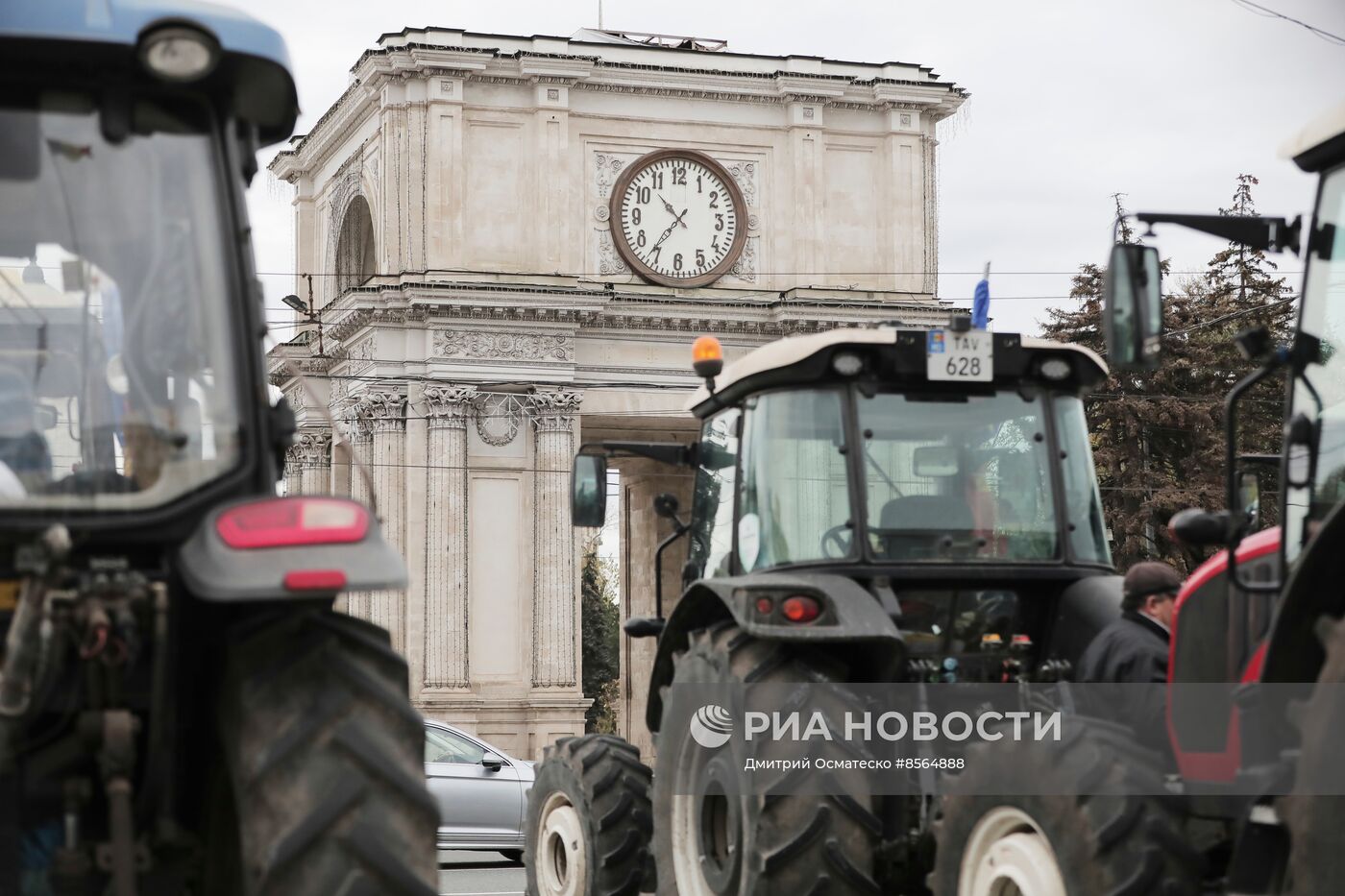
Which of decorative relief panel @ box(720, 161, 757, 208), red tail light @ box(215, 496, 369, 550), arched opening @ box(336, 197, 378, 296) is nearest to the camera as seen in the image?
red tail light @ box(215, 496, 369, 550)

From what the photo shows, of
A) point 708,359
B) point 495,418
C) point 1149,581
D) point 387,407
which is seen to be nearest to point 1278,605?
point 1149,581

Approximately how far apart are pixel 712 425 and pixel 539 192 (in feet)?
112

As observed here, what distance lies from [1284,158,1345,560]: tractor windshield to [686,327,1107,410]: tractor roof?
2672 mm

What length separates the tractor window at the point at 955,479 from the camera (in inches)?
344

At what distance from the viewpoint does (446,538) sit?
4162cm

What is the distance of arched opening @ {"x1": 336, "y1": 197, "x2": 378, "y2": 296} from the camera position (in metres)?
48.2

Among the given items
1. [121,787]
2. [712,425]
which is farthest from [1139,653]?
[121,787]

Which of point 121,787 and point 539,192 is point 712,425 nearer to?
point 121,787

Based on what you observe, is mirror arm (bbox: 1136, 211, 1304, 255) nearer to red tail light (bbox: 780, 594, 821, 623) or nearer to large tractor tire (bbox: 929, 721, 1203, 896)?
large tractor tire (bbox: 929, 721, 1203, 896)

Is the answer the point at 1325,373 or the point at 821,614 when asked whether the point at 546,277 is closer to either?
the point at 821,614

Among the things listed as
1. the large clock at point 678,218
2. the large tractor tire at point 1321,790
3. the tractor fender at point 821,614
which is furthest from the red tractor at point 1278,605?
the large clock at point 678,218

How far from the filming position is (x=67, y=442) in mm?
4922

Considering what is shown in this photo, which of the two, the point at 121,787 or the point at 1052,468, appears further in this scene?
the point at 1052,468

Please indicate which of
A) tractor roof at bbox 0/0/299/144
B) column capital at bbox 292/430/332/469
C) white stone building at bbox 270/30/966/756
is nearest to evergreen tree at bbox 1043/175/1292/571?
white stone building at bbox 270/30/966/756
